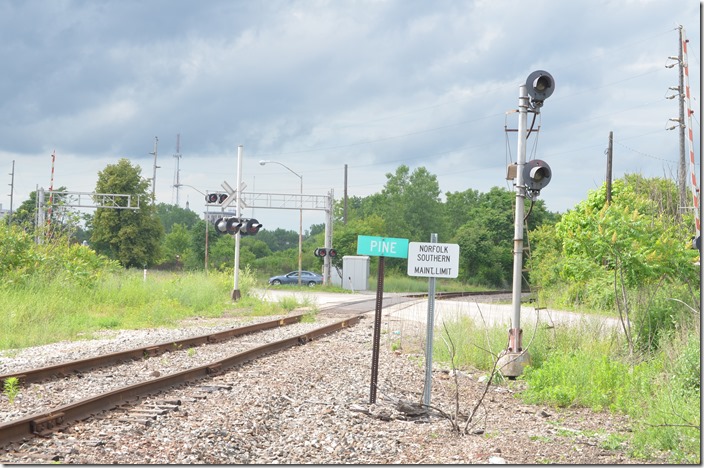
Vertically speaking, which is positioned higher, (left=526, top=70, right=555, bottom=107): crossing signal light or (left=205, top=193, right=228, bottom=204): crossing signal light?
(left=526, top=70, right=555, bottom=107): crossing signal light

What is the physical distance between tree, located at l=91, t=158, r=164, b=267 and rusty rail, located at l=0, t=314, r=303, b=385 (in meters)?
47.9

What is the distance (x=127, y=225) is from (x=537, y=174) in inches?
2230

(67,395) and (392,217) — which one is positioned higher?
(392,217)

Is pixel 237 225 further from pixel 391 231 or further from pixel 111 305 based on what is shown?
pixel 391 231

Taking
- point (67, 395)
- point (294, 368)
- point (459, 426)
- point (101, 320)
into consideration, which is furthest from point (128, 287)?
point (459, 426)

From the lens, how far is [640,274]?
15461 millimetres

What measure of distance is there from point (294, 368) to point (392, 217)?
191 feet

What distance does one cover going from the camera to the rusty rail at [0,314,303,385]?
10.2m

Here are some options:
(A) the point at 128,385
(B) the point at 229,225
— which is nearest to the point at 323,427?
(A) the point at 128,385

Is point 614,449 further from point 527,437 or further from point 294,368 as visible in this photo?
point 294,368

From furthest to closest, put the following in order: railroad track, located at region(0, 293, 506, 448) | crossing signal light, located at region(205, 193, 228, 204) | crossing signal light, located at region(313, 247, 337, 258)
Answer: crossing signal light, located at region(313, 247, 337, 258) < crossing signal light, located at region(205, 193, 228, 204) < railroad track, located at region(0, 293, 506, 448)

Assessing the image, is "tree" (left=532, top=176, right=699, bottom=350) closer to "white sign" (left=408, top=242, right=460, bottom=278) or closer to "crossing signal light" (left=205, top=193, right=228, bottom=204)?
"white sign" (left=408, top=242, right=460, bottom=278)

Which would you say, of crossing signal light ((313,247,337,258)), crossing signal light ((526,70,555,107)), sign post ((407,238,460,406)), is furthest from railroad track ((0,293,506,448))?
crossing signal light ((313,247,337,258))

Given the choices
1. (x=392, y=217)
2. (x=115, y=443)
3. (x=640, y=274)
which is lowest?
(x=115, y=443)
